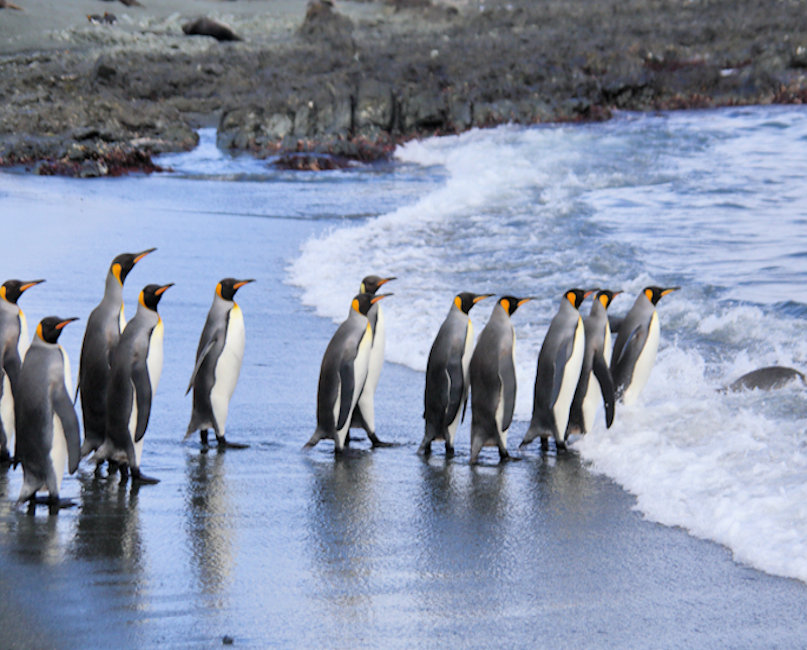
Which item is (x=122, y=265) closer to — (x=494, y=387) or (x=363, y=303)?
(x=363, y=303)

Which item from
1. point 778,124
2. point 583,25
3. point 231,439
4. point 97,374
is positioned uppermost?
Answer: point 583,25

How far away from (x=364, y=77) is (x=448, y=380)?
2620 centimetres

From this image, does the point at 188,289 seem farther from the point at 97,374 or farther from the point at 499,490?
the point at 499,490

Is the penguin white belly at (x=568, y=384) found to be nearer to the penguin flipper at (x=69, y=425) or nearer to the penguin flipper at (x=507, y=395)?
the penguin flipper at (x=507, y=395)

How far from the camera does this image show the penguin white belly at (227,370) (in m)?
5.37

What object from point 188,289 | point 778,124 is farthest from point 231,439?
point 778,124

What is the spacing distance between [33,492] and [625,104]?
90.3 ft

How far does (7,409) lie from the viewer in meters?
4.81

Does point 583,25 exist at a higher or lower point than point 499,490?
higher

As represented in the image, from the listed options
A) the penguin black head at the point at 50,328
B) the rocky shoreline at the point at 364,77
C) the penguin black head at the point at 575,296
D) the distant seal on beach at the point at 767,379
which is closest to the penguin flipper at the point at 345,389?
the penguin black head at the point at 575,296

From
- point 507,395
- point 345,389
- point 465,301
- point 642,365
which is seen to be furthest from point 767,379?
point 345,389

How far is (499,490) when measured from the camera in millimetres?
4668

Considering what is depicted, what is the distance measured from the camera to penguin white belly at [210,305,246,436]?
537 cm

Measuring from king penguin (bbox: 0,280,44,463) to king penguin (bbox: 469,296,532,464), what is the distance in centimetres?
216
